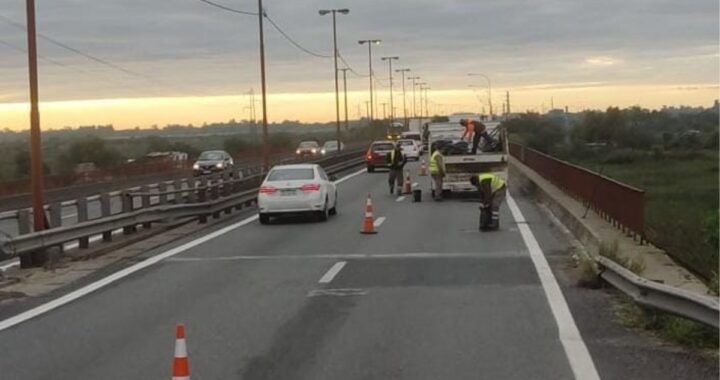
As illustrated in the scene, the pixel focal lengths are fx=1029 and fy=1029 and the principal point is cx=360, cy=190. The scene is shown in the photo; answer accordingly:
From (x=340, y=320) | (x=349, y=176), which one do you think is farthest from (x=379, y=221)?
(x=349, y=176)

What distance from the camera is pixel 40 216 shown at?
56.2 feet

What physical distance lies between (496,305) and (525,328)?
1.57m

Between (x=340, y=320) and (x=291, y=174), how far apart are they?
15562 millimetres

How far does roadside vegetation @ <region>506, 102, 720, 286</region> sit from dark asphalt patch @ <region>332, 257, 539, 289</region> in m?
2.29

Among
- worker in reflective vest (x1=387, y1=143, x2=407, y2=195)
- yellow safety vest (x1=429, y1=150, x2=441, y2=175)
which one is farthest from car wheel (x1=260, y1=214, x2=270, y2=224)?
worker in reflective vest (x1=387, y1=143, x2=407, y2=195)

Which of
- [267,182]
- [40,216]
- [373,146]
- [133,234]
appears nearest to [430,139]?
[267,182]

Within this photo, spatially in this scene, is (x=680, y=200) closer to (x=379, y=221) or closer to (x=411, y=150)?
(x=379, y=221)

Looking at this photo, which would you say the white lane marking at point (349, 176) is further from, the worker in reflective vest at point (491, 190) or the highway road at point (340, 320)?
the highway road at point (340, 320)

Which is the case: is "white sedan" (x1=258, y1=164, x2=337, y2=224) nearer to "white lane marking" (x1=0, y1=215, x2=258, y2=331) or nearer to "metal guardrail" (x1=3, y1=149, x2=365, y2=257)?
"metal guardrail" (x1=3, y1=149, x2=365, y2=257)

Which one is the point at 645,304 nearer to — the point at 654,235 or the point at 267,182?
the point at 654,235

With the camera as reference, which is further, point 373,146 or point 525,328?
point 373,146

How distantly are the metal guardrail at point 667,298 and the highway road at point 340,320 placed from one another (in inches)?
14.5

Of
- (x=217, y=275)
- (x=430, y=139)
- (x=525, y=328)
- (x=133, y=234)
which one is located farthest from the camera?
(x=430, y=139)

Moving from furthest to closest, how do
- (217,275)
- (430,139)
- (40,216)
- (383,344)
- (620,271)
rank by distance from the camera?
(430,139), (40,216), (217,275), (620,271), (383,344)
